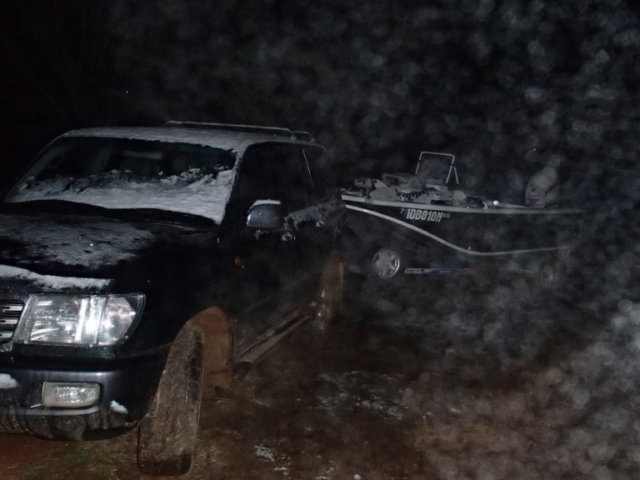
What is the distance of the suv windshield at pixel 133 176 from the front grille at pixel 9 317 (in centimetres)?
116

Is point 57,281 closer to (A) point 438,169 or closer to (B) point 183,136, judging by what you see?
(B) point 183,136

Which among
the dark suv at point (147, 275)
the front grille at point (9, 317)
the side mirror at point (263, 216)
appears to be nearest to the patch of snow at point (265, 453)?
the dark suv at point (147, 275)

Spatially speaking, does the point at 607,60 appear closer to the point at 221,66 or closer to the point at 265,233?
the point at 221,66

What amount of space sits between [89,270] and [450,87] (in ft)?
53.7

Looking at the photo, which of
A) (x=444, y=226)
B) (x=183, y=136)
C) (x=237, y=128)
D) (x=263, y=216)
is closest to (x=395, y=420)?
(x=263, y=216)

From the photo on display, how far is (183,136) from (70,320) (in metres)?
2.02

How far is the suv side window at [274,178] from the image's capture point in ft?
14.3

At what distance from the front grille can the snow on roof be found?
188 centimetres

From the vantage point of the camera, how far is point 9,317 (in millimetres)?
2982

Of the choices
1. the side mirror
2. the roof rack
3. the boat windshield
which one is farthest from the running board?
the boat windshield

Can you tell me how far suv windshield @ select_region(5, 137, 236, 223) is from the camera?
409 centimetres

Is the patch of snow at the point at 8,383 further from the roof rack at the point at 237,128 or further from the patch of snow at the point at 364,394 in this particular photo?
the roof rack at the point at 237,128

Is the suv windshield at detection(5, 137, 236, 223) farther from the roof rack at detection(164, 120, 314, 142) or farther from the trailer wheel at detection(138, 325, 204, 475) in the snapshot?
the roof rack at detection(164, 120, 314, 142)

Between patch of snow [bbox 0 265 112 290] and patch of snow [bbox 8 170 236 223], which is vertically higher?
patch of snow [bbox 8 170 236 223]
